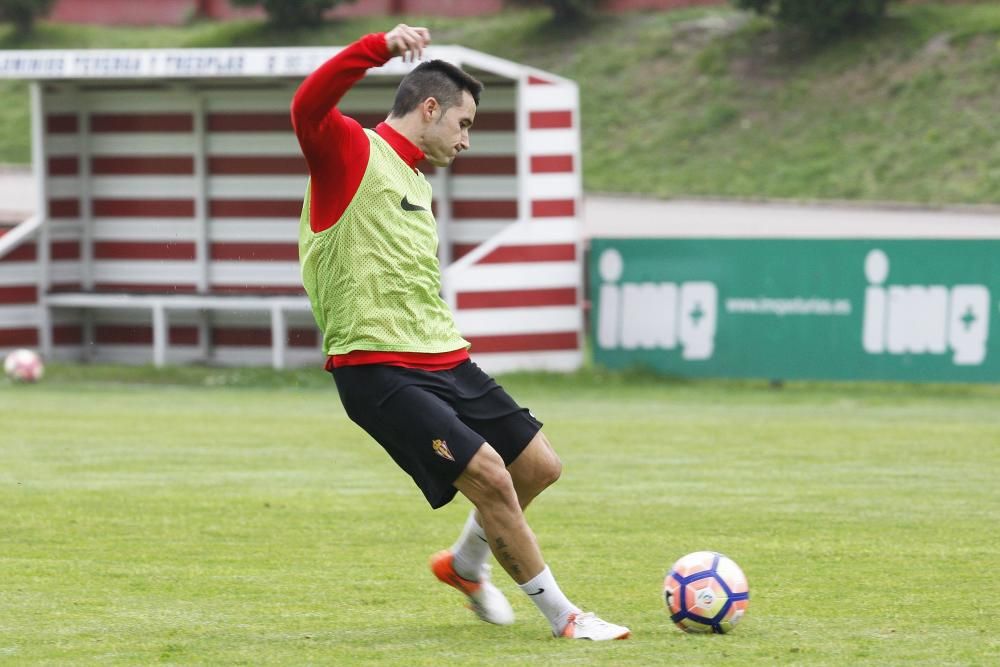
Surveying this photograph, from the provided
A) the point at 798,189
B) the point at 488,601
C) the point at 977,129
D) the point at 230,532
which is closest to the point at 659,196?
the point at 798,189

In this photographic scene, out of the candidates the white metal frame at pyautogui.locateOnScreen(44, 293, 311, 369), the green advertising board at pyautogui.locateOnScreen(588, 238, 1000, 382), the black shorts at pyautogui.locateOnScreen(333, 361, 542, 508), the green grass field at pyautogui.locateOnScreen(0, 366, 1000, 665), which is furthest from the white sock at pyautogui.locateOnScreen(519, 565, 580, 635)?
the white metal frame at pyautogui.locateOnScreen(44, 293, 311, 369)

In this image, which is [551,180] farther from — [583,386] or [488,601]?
[488,601]

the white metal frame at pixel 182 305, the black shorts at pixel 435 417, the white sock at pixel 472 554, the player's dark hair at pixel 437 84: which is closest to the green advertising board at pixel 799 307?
the white metal frame at pixel 182 305

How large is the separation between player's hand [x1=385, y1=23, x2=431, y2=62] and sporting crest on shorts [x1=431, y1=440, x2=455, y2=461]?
1372 mm

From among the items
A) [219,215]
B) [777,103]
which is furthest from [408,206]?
[777,103]

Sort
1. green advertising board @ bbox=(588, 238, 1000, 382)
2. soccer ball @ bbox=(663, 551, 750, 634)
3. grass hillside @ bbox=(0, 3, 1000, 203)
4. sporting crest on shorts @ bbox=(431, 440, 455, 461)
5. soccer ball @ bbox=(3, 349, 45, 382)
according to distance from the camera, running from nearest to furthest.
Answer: sporting crest on shorts @ bbox=(431, 440, 455, 461)
soccer ball @ bbox=(663, 551, 750, 634)
green advertising board @ bbox=(588, 238, 1000, 382)
soccer ball @ bbox=(3, 349, 45, 382)
grass hillside @ bbox=(0, 3, 1000, 203)

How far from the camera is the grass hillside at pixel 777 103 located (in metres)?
38.1

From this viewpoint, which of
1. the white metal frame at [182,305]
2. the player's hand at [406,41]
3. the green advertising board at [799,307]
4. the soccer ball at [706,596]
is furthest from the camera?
the white metal frame at [182,305]

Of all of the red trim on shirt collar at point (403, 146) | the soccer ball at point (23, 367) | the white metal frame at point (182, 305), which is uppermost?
the red trim on shirt collar at point (403, 146)

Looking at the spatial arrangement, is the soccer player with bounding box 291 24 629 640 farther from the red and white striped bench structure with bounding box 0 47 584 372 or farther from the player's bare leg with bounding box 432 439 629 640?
the red and white striped bench structure with bounding box 0 47 584 372

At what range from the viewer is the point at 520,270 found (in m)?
20.6

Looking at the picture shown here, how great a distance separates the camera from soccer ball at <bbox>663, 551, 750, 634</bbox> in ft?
23.0

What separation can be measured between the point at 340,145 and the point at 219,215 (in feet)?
54.6

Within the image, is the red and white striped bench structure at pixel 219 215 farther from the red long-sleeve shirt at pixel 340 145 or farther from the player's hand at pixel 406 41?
the player's hand at pixel 406 41
